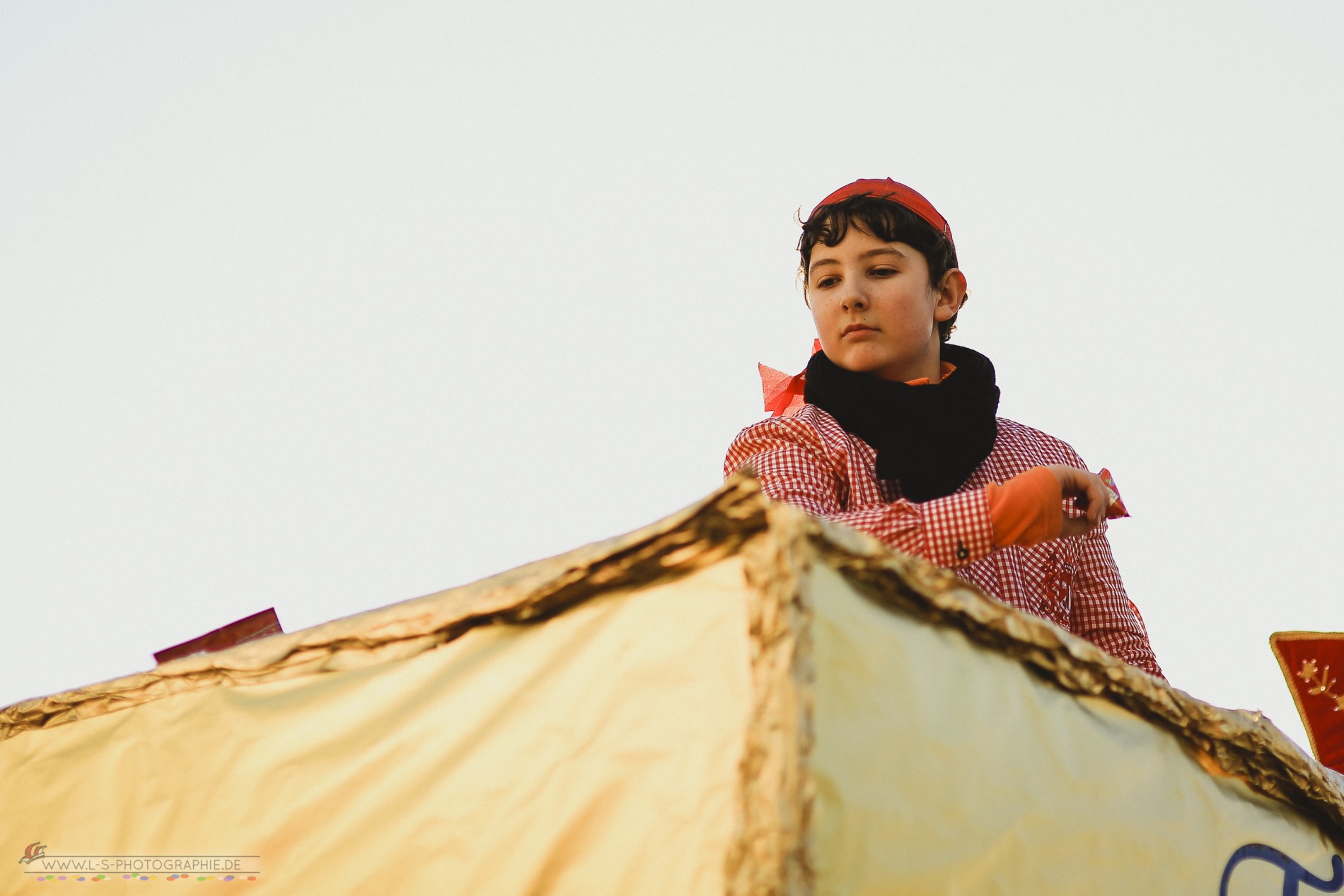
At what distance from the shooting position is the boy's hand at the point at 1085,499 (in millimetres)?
1352

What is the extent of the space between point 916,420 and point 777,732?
3.70 ft

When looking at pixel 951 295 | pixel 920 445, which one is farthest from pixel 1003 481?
pixel 951 295

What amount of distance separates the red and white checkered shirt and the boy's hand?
0.06ft

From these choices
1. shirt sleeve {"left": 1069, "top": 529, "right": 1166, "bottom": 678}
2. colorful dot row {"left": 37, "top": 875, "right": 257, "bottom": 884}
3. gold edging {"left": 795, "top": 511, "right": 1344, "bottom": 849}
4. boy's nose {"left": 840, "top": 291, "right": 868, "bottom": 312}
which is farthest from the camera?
boy's nose {"left": 840, "top": 291, "right": 868, "bottom": 312}

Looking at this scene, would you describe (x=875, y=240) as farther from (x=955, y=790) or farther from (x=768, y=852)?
(x=768, y=852)

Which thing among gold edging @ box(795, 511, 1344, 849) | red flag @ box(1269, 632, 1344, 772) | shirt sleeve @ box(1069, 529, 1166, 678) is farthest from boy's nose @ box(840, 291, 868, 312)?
gold edging @ box(795, 511, 1344, 849)

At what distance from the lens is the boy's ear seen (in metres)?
2.09

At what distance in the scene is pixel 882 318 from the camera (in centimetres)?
193

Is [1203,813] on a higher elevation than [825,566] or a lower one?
lower

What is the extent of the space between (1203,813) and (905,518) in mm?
432

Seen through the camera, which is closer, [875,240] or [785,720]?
[785,720]

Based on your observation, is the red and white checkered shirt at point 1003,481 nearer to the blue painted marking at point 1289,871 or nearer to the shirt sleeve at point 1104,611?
A: the shirt sleeve at point 1104,611

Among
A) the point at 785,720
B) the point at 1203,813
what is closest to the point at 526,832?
the point at 785,720

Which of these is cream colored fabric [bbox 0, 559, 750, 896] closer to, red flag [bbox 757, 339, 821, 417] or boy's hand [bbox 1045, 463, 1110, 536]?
boy's hand [bbox 1045, 463, 1110, 536]
